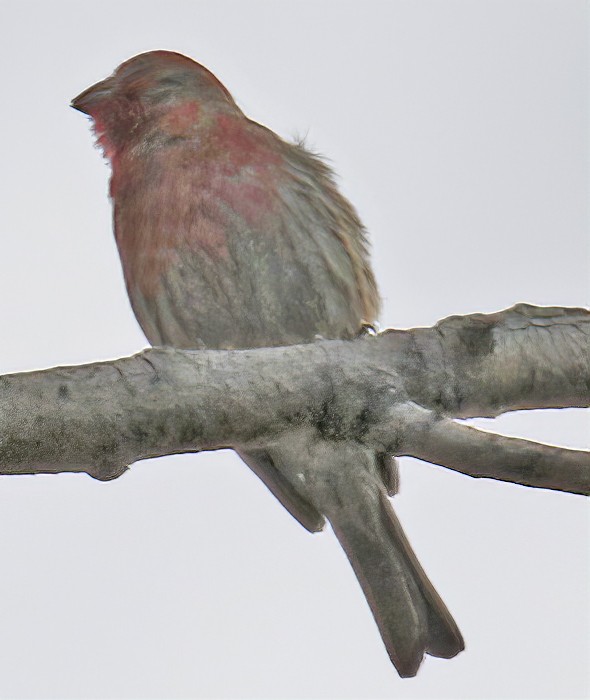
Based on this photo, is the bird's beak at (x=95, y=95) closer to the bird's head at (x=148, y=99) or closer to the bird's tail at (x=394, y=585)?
the bird's head at (x=148, y=99)

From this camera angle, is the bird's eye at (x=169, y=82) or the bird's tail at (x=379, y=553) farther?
the bird's eye at (x=169, y=82)

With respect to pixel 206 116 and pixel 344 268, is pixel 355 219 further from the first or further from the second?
pixel 206 116

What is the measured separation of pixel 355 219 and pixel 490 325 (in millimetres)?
1692

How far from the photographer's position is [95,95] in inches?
160

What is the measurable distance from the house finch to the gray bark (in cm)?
80

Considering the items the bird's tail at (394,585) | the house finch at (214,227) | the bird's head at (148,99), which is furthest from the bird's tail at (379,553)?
the bird's head at (148,99)

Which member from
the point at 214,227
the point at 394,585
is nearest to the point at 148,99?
the point at 214,227

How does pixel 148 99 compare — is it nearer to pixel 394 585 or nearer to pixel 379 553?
pixel 379 553

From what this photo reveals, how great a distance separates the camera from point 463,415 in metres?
2.88

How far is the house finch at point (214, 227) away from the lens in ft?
12.4

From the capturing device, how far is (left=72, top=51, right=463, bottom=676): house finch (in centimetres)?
379

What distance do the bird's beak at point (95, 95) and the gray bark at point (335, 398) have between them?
5.99ft

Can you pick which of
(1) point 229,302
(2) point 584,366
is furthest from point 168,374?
(1) point 229,302

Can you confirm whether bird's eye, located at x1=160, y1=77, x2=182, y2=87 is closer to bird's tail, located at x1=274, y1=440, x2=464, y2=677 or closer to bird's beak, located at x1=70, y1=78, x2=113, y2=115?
bird's beak, located at x1=70, y1=78, x2=113, y2=115
